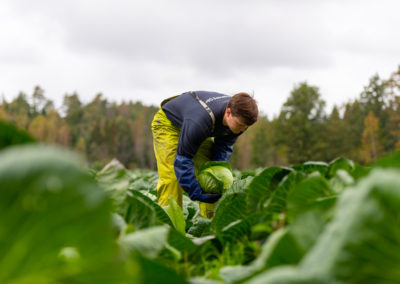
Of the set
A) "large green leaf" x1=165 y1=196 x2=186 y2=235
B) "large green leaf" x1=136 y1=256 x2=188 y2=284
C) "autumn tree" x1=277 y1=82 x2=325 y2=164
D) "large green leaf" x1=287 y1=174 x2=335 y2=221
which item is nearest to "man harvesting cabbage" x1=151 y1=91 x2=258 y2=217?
"large green leaf" x1=165 y1=196 x2=186 y2=235

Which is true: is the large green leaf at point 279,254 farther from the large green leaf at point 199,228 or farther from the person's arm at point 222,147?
the person's arm at point 222,147

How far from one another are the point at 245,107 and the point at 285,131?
58.1m

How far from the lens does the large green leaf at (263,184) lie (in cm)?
160

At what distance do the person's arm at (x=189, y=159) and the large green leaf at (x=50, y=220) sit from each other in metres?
3.76

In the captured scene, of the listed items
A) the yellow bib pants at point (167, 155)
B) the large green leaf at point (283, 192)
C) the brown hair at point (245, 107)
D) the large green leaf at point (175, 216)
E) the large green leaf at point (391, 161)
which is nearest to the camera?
the large green leaf at point (391, 161)

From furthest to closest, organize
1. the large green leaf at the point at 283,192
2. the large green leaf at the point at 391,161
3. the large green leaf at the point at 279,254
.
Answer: the large green leaf at the point at 283,192 → the large green leaf at the point at 391,161 → the large green leaf at the point at 279,254

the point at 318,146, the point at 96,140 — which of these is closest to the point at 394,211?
the point at 318,146

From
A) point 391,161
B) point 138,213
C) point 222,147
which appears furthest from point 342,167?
point 222,147

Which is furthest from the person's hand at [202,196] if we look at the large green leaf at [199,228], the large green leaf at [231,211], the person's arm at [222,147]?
the large green leaf at [231,211]

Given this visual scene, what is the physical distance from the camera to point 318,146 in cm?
5788

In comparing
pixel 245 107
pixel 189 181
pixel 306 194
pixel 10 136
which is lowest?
pixel 189 181

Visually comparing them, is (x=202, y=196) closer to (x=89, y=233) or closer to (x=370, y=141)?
(x=89, y=233)

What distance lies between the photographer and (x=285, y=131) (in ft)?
201

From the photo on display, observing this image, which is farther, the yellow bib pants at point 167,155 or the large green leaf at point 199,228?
the yellow bib pants at point 167,155
